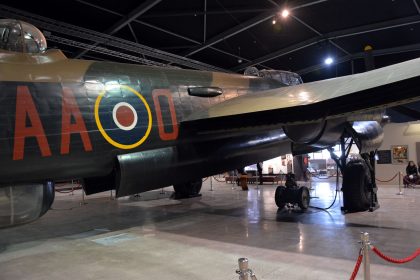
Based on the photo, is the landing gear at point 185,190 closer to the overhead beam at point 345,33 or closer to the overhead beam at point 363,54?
the overhead beam at point 345,33

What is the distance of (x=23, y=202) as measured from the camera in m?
5.61

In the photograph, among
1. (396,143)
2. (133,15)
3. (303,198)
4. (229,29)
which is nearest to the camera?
(303,198)

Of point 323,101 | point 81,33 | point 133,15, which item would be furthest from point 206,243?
point 81,33

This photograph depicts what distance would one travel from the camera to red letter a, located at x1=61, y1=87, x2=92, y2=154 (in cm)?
613

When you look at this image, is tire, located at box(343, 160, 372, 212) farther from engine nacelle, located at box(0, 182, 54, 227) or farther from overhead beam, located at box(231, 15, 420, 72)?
overhead beam, located at box(231, 15, 420, 72)

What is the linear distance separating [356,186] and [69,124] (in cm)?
760

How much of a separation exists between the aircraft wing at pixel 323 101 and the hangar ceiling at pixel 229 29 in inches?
282

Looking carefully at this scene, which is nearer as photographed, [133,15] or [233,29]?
[133,15]

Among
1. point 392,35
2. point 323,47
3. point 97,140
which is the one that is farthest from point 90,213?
point 392,35

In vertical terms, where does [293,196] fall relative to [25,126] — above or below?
below

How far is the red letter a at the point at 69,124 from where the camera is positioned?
241 inches

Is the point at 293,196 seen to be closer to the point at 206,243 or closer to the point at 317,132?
the point at 317,132

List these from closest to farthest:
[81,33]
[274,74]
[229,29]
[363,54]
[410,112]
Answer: [274,74] < [410,112] < [81,33] < [229,29] < [363,54]

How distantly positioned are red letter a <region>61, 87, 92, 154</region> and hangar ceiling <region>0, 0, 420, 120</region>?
988 cm
